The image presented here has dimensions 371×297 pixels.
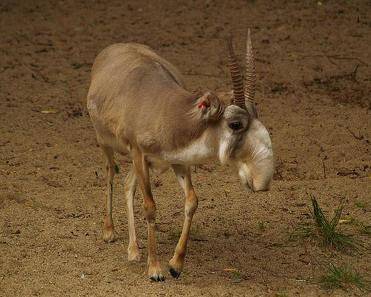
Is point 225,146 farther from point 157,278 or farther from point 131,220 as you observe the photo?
point 131,220

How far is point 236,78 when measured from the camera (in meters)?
5.85

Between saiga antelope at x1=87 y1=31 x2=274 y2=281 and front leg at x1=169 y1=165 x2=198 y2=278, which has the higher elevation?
saiga antelope at x1=87 y1=31 x2=274 y2=281

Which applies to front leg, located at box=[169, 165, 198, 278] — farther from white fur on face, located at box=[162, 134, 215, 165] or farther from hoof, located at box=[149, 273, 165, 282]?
white fur on face, located at box=[162, 134, 215, 165]

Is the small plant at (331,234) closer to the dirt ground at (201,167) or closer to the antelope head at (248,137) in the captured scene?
the dirt ground at (201,167)

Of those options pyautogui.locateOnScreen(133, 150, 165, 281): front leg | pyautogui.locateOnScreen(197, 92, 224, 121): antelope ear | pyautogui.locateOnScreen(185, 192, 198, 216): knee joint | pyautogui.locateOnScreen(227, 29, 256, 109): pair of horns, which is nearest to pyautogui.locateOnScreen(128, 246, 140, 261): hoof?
pyautogui.locateOnScreen(133, 150, 165, 281): front leg

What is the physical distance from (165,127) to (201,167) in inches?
Answer: 104

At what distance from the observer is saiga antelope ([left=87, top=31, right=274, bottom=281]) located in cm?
600

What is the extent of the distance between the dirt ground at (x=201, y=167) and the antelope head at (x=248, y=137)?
899 mm

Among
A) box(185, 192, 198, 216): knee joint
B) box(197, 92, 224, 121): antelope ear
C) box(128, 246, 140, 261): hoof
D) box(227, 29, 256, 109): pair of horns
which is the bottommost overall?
box(128, 246, 140, 261): hoof

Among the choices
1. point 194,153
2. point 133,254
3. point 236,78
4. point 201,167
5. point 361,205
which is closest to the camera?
point 236,78

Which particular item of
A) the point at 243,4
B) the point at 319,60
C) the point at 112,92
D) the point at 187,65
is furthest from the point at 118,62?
the point at 243,4

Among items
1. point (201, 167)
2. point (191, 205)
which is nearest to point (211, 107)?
point (191, 205)

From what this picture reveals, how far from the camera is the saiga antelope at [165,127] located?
600 centimetres

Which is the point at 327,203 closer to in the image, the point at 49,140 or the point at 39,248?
the point at 39,248
